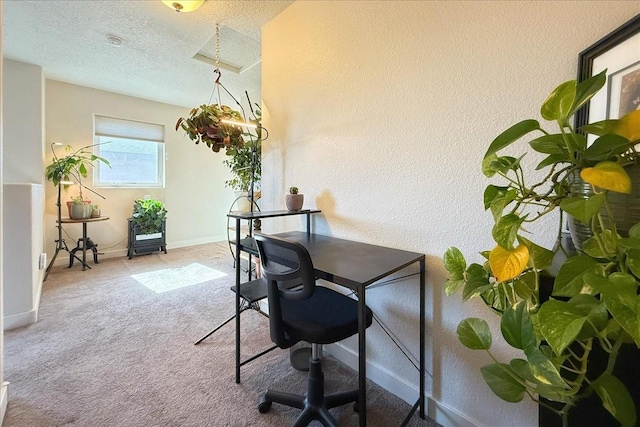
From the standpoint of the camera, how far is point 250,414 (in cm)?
141

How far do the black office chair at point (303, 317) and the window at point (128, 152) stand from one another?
4.38 metres

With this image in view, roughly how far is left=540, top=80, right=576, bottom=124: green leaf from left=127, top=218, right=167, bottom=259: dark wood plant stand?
5089 millimetres

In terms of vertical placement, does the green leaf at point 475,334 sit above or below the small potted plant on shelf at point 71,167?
below

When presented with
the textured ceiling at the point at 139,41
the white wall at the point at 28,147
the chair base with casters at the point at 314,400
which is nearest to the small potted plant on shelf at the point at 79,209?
the white wall at the point at 28,147

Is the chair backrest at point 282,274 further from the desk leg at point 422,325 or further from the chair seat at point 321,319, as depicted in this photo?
the desk leg at point 422,325

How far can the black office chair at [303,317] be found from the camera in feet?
3.70

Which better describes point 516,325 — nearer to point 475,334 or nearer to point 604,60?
point 475,334

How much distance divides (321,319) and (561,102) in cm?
107

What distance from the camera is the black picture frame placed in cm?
80

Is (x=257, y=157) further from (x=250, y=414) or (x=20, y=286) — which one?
(x=20, y=286)

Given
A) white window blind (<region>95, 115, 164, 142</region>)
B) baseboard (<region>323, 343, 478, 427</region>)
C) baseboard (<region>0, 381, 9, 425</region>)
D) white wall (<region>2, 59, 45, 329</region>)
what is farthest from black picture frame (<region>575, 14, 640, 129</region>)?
white window blind (<region>95, 115, 164, 142</region>)

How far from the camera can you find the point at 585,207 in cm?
49

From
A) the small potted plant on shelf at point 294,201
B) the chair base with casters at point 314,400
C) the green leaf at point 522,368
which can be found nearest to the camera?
the green leaf at point 522,368

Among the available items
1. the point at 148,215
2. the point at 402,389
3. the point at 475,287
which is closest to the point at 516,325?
the point at 475,287
